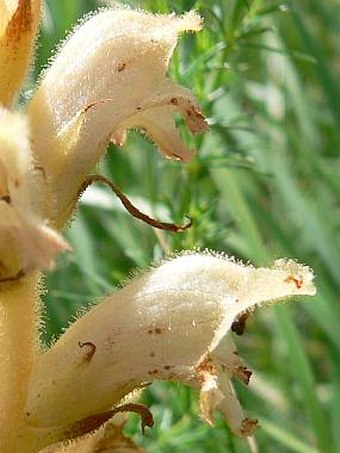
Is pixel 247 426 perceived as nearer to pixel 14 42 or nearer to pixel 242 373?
pixel 242 373

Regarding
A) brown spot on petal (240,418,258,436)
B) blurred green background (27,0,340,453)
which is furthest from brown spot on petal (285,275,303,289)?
blurred green background (27,0,340,453)

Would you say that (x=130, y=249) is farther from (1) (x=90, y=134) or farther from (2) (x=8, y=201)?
(2) (x=8, y=201)

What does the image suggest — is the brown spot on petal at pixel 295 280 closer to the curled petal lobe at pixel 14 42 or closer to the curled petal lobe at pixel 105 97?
the curled petal lobe at pixel 105 97

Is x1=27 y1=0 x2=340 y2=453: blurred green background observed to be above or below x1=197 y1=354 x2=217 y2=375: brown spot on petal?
below

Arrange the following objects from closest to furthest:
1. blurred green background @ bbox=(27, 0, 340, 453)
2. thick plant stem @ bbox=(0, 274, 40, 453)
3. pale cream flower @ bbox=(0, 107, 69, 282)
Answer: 1. pale cream flower @ bbox=(0, 107, 69, 282)
2. thick plant stem @ bbox=(0, 274, 40, 453)
3. blurred green background @ bbox=(27, 0, 340, 453)

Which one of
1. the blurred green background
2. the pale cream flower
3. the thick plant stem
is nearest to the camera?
the pale cream flower

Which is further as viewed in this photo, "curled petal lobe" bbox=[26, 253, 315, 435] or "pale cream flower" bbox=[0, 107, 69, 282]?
"curled petal lobe" bbox=[26, 253, 315, 435]

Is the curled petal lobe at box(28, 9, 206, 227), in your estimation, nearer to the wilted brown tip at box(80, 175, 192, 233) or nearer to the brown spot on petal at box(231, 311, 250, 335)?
the wilted brown tip at box(80, 175, 192, 233)

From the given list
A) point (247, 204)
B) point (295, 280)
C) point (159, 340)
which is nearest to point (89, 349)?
point (159, 340)

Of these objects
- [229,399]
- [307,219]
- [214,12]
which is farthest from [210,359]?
[307,219]
